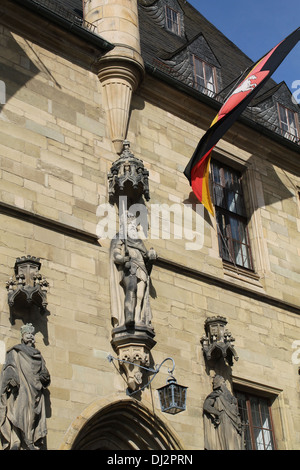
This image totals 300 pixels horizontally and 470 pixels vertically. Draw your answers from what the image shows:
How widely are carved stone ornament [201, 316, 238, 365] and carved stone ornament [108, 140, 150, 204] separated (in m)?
2.11

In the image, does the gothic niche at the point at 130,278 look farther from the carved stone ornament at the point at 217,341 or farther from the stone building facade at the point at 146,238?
the carved stone ornament at the point at 217,341

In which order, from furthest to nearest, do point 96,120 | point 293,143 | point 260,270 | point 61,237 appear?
point 293,143, point 260,270, point 96,120, point 61,237

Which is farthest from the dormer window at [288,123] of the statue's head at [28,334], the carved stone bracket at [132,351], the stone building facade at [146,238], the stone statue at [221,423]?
the statue's head at [28,334]

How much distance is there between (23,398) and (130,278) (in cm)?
263

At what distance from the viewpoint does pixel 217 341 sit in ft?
40.6

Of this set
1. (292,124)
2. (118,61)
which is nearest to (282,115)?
(292,124)

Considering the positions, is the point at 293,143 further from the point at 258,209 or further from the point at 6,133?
the point at 6,133

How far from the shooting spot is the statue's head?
10062 mm

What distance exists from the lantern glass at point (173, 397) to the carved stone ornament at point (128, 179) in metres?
3.00

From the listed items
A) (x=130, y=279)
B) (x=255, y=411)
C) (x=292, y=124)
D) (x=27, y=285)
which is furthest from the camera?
(x=292, y=124)

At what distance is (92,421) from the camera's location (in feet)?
34.8

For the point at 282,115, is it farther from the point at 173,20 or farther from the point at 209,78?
the point at 173,20
